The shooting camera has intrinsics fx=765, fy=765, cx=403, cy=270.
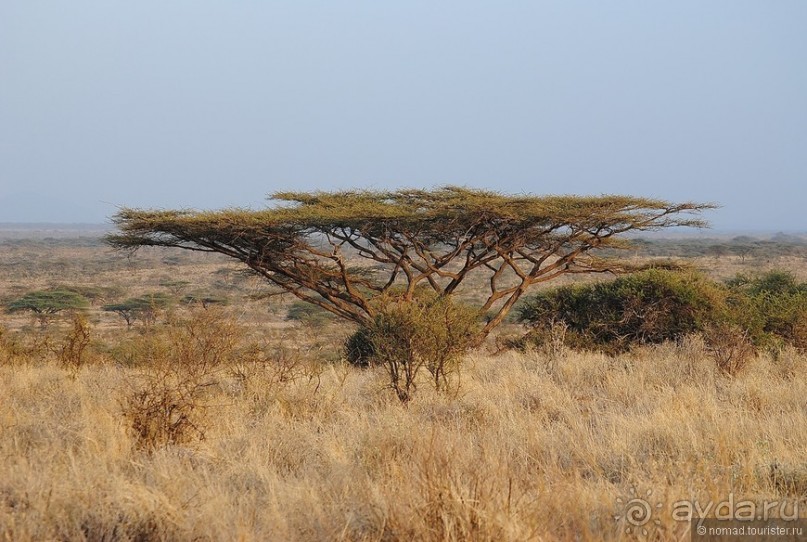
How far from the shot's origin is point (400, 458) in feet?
15.4

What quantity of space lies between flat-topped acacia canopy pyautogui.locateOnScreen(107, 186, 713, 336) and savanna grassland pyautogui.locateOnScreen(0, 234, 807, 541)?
392 centimetres

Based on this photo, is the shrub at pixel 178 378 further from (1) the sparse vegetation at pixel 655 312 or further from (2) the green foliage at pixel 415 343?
(1) the sparse vegetation at pixel 655 312

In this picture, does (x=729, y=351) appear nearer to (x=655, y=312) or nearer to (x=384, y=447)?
(x=655, y=312)

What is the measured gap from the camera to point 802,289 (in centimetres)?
1567

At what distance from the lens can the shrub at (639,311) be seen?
13.3 m

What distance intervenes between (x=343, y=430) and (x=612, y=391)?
3.28 m

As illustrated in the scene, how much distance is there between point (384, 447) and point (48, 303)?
2693 centimetres

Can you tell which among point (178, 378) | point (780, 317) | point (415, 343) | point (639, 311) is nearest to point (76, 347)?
point (178, 378)

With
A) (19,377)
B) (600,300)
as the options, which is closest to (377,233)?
(600,300)

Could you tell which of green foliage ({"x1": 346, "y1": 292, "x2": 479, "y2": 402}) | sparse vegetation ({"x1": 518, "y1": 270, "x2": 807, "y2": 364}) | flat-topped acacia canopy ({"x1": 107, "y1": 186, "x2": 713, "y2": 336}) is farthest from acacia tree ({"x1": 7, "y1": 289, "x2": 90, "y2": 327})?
green foliage ({"x1": 346, "y1": 292, "x2": 479, "y2": 402})

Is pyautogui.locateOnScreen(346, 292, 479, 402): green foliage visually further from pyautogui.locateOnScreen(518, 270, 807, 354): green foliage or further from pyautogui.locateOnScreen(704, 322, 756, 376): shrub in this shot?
pyautogui.locateOnScreen(518, 270, 807, 354): green foliage

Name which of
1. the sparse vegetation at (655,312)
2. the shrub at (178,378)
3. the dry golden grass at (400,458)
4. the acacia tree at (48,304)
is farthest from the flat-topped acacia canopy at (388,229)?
the acacia tree at (48,304)

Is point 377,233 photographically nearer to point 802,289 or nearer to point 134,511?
point 802,289

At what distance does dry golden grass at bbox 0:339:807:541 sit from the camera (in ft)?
12.0
